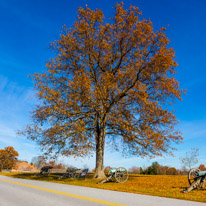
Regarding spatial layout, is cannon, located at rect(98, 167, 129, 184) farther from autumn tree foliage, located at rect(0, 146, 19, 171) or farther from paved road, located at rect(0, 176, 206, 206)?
autumn tree foliage, located at rect(0, 146, 19, 171)

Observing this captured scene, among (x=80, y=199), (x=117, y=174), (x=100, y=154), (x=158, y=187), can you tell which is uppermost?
(x=100, y=154)

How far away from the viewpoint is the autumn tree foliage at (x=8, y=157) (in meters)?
70.6

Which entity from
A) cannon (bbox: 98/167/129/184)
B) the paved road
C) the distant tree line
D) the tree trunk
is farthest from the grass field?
the distant tree line

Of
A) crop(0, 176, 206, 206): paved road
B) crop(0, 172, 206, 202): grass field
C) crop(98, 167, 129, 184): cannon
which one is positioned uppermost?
crop(98, 167, 129, 184): cannon

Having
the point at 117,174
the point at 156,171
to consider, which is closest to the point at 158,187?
the point at 117,174

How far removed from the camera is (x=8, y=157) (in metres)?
71.9

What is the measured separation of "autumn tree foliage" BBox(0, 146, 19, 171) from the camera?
70.6 meters

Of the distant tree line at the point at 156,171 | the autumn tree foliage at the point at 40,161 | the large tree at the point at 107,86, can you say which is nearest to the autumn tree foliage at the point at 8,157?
the autumn tree foliage at the point at 40,161

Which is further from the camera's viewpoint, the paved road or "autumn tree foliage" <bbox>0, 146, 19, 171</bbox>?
"autumn tree foliage" <bbox>0, 146, 19, 171</bbox>

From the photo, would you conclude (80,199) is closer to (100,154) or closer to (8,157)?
(100,154)

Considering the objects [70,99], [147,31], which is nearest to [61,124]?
[70,99]

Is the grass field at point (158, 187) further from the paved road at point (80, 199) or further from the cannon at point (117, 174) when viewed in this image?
the paved road at point (80, 199)

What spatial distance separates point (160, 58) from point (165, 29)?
3819 millimetres

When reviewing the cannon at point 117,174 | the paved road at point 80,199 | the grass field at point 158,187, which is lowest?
the paved road at point 80,199
